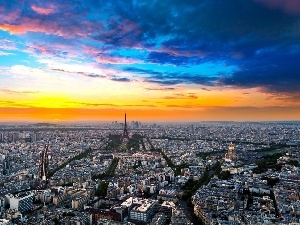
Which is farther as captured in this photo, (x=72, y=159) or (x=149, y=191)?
(x=72, y=159)

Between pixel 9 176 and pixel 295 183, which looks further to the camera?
pixel 9 176

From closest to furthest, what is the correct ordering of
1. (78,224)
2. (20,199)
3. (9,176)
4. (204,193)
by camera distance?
(78,224), (20,199), (204,193), (9,176)

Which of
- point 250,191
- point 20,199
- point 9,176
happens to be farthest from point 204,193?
point 9,176

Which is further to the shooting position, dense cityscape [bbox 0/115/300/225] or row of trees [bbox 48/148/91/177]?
row of trees [bbox 48/148/91/177]

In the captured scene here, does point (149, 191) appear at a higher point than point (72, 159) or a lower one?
lower

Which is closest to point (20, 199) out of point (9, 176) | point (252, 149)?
point (9, 176)

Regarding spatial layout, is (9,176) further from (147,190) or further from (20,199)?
(147,190)

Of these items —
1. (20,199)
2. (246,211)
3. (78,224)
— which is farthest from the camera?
(20,199)

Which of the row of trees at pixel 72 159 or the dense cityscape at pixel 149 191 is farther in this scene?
the row of trees at pixel 72 159

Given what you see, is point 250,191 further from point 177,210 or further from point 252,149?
point 252,149
